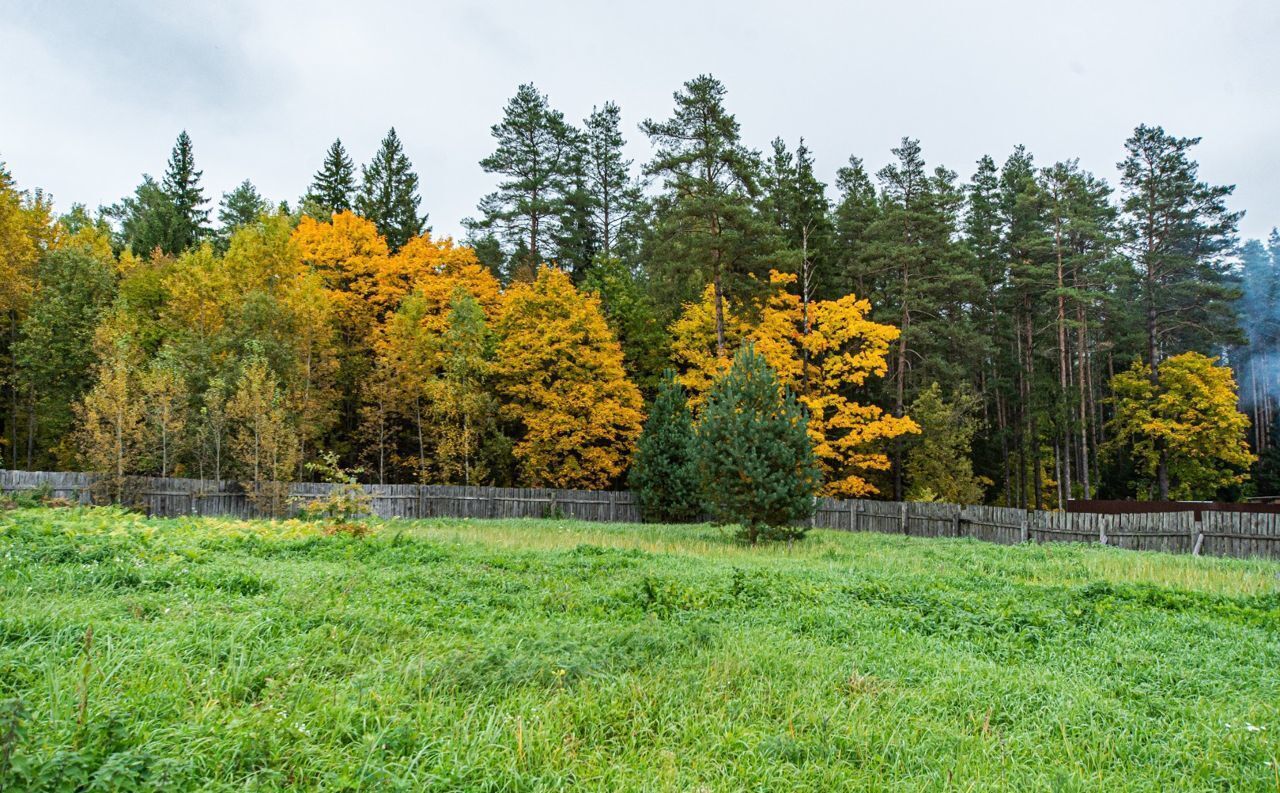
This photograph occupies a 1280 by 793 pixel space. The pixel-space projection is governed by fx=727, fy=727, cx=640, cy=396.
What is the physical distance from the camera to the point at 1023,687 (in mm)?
5027

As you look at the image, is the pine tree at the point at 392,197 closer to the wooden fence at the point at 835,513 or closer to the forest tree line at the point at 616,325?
the forest tree line at the point at 616,325

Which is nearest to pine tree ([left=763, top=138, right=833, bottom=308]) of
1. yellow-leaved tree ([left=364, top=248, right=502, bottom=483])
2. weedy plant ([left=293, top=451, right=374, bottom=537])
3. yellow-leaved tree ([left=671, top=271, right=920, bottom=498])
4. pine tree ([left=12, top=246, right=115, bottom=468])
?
yellow-leaved tree ([left=671, top=271, right=920, bottom=498])

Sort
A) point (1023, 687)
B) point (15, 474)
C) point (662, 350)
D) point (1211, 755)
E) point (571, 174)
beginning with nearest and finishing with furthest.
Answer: point (1211, 755), point (1023, 687), point (15, 474), point (662, 350), point (571, 174)

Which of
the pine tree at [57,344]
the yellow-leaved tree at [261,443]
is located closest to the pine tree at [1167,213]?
the yellow-leaved tree at [261,443]

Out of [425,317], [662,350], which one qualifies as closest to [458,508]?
[425,317]

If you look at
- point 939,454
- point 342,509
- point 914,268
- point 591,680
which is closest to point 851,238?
point 914,268

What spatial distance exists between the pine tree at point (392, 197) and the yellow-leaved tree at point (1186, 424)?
36420mm

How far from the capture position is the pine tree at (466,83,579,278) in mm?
36562

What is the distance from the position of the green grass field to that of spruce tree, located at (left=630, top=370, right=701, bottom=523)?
661 inches

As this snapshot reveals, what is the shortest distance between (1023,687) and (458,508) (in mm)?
22132

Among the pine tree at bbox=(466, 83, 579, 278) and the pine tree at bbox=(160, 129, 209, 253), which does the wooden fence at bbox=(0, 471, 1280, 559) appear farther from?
the pine tree at bbox=(160, 129, 209, 253)

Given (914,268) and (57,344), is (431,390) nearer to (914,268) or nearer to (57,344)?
(57,344)

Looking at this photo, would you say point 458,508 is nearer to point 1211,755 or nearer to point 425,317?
point 425,317

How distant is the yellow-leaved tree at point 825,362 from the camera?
25.5 meters
